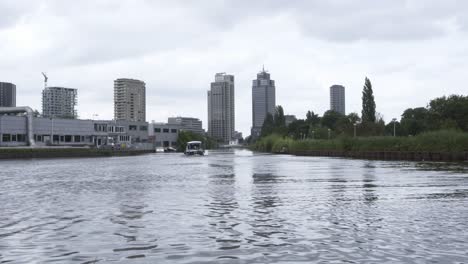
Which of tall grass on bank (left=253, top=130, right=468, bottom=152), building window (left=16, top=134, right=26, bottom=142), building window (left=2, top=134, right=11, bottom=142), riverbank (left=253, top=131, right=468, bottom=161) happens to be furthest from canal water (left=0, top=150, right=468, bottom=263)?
building window (left=16, top=134, right=26, bottom=142)

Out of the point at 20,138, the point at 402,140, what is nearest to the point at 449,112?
the point at 402,140

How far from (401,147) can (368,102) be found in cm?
6495

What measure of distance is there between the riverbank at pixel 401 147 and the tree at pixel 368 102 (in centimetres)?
2327

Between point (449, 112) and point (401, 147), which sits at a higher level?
point (449, 112)

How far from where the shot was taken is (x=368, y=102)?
500 feet

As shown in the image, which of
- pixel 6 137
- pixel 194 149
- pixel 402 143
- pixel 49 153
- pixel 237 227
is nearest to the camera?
pixel 237 227

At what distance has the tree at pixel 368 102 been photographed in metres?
152

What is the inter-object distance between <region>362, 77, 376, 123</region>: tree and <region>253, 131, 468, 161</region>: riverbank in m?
23.3

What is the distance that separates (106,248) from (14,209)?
9.45m

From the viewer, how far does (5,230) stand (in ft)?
49.7

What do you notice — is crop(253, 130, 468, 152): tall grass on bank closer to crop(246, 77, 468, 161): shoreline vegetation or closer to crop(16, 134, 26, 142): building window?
crop(246, 77, 468, 161): shoreline vegetation

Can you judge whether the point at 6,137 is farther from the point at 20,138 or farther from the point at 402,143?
the point at 402,143

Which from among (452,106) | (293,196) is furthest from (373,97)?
(293,196)

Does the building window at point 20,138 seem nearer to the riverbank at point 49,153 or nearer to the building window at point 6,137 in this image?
the building window at point 6,137
